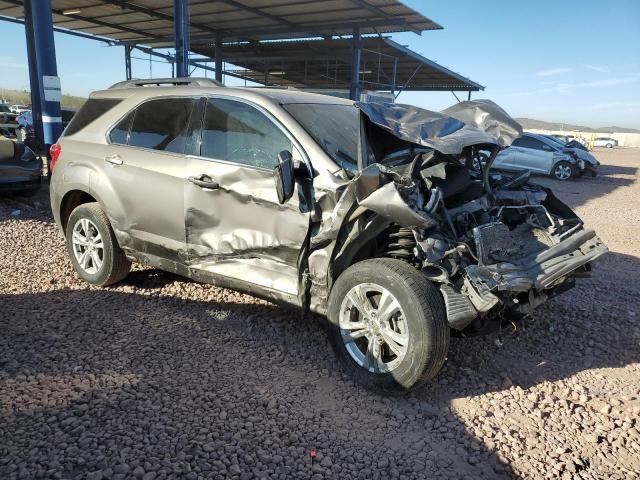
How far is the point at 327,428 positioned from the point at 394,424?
0.40m

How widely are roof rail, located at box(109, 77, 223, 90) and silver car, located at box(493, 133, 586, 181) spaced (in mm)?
13931

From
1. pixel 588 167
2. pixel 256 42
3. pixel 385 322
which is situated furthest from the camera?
pixel 256 42

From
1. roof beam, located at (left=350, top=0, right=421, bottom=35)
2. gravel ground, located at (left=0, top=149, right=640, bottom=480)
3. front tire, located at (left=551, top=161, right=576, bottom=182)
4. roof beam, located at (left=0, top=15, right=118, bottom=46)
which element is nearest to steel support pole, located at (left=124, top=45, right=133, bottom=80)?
roof beam, located at (left=0, top=15, right=118, bottom=46)

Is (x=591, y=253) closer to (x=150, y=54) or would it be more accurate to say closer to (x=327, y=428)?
(x=327, y=428)

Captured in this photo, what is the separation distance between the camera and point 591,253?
3.37 meters

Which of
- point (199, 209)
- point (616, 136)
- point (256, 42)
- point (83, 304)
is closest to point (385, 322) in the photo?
point (199, 209)

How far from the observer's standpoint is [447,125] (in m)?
3.78

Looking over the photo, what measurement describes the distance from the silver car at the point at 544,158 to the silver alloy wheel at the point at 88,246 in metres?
14.4

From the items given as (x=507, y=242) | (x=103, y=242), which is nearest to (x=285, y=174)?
(x=507, y=242)

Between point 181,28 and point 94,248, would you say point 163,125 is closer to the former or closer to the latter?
point 94,248

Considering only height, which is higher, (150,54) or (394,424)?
(150,54)

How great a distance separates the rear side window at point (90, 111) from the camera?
4.87 m

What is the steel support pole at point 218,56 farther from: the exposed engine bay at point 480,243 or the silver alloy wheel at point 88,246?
the exposed engine bay at point 480,243

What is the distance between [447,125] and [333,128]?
85cm
